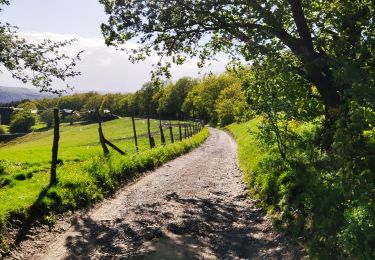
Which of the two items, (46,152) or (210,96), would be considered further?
(210,96)

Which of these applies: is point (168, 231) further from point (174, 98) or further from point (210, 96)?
point (174, 98)

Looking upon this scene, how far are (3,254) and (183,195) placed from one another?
8.71 m

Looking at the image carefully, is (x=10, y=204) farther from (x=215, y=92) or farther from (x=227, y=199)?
(x=215, y=92)

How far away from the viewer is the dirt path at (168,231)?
10539 mm

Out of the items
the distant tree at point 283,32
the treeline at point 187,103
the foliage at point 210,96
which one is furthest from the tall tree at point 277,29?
the foliage at point 210,96

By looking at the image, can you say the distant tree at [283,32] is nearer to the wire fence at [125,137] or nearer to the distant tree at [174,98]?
the wire fence at [125,137]

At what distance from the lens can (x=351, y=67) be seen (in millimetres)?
5770

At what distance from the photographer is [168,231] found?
40.0ft

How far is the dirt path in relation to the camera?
415 inches

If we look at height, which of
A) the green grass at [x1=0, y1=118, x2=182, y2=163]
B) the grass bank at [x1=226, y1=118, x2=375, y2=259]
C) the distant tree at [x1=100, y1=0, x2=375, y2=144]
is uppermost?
the distant tree at [x1=100, y1=0, x2=375, y2=144]

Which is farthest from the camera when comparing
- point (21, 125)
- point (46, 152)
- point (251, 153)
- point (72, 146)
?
point (21, 125)

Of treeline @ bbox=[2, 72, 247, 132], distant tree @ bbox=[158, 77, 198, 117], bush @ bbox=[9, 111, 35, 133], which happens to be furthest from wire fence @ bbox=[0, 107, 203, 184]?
bush @ bbox=[9, 111, 35, 133]

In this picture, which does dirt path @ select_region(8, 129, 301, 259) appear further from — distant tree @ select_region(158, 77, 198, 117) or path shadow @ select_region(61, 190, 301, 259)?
distant tree @ select_region(158, 77, 198, 117)

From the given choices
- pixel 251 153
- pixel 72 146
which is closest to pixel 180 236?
pixel 251 153
